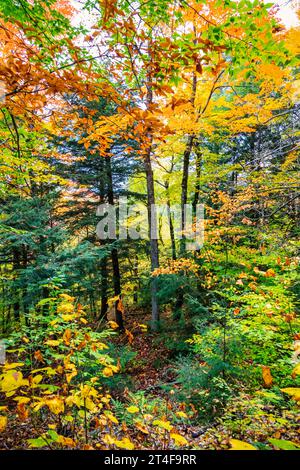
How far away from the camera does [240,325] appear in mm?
3852

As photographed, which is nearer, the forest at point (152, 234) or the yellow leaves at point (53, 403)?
the yellow leaves at point (53, 403)

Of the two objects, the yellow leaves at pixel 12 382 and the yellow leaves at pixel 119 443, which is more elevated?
the yellow leaves at pixel 12 382

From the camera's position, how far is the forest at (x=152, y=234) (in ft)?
6.70

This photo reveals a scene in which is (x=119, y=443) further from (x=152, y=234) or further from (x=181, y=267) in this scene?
(x=152, y=234)

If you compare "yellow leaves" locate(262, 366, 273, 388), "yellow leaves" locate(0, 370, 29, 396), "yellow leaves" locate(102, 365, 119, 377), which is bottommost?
"yellow leaves" locate(102, 365, 119, 377)

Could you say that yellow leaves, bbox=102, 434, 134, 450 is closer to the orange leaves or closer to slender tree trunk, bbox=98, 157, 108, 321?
the orange leaves

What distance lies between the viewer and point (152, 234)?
983cm

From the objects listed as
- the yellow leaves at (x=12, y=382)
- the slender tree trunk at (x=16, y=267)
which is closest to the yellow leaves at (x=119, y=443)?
the yellow leaves at (x=12, y=382)

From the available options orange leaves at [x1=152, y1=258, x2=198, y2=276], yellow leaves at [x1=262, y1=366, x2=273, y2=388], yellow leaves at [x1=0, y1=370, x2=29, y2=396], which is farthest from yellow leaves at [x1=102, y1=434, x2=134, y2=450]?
orange leaves at [x1=152, y1=258, x2=198, y2=276]

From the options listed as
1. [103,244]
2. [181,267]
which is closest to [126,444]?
[181,267]

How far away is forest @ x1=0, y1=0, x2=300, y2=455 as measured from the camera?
2041 mm

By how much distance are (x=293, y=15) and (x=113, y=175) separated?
8.29 metres

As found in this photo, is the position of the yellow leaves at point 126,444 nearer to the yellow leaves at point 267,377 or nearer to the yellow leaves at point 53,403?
the yellow leaves at point 53,403

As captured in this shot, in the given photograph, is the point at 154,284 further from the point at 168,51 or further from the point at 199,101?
the point at 168,51
